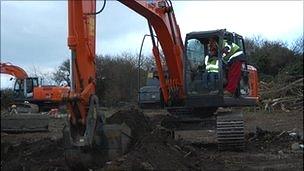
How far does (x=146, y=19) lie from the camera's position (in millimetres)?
11508

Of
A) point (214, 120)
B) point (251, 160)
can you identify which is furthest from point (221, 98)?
point (251, 160)

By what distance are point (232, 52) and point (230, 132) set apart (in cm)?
187

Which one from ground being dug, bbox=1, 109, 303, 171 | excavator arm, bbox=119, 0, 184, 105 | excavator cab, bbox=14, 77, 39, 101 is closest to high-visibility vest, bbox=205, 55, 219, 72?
excavator arm, bbox=119, 0, 184, 105

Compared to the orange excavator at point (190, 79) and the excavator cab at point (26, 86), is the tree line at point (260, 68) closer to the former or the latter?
the excavator cab at point (26, 86)

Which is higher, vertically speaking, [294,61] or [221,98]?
[294,61]

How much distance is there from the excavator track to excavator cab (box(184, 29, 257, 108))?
0.40m

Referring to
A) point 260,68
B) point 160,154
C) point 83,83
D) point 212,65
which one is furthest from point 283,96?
point 83,83

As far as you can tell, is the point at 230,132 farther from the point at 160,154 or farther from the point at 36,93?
the point at 36,93

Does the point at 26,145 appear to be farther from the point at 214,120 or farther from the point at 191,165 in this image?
the point at 214,120

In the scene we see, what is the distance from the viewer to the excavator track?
38.3ft

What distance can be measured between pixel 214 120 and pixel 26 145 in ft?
13.9

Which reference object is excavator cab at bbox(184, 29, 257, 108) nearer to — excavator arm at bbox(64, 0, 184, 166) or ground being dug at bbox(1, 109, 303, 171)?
ground being dug at bbox(1, 109, 303, 171)

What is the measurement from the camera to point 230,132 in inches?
458

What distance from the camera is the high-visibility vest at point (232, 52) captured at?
12.2 metres
